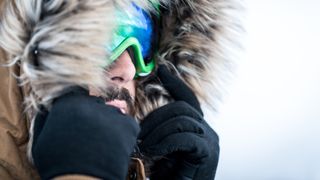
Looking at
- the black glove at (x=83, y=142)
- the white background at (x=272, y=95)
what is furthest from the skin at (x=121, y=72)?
the white background at (x=272, y=95)

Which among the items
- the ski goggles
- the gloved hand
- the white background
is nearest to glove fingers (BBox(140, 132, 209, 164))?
the gloved hand

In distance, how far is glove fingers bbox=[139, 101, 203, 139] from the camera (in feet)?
2.01

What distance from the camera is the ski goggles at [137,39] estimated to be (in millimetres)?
567

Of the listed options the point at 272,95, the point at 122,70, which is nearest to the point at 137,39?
the point at 122,70

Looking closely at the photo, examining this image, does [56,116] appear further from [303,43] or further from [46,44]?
[303,43]

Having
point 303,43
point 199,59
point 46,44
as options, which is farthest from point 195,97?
point 303,43

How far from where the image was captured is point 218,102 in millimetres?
738

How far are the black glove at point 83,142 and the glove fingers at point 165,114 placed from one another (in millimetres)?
164

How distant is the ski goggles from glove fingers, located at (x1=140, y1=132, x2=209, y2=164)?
4.6 inches

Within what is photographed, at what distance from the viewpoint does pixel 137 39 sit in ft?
2.01

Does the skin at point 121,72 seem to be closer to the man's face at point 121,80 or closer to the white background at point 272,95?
the man's face at point 121,80

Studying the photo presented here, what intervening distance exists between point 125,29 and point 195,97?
0.17 m

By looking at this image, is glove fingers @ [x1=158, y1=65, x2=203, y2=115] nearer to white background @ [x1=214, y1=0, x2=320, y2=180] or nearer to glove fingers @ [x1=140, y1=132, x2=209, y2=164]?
glove fingers @ [x1=140, y1=132, x2=209, y2=164]

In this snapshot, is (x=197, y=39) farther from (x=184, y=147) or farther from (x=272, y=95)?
(x=272, y=95)
